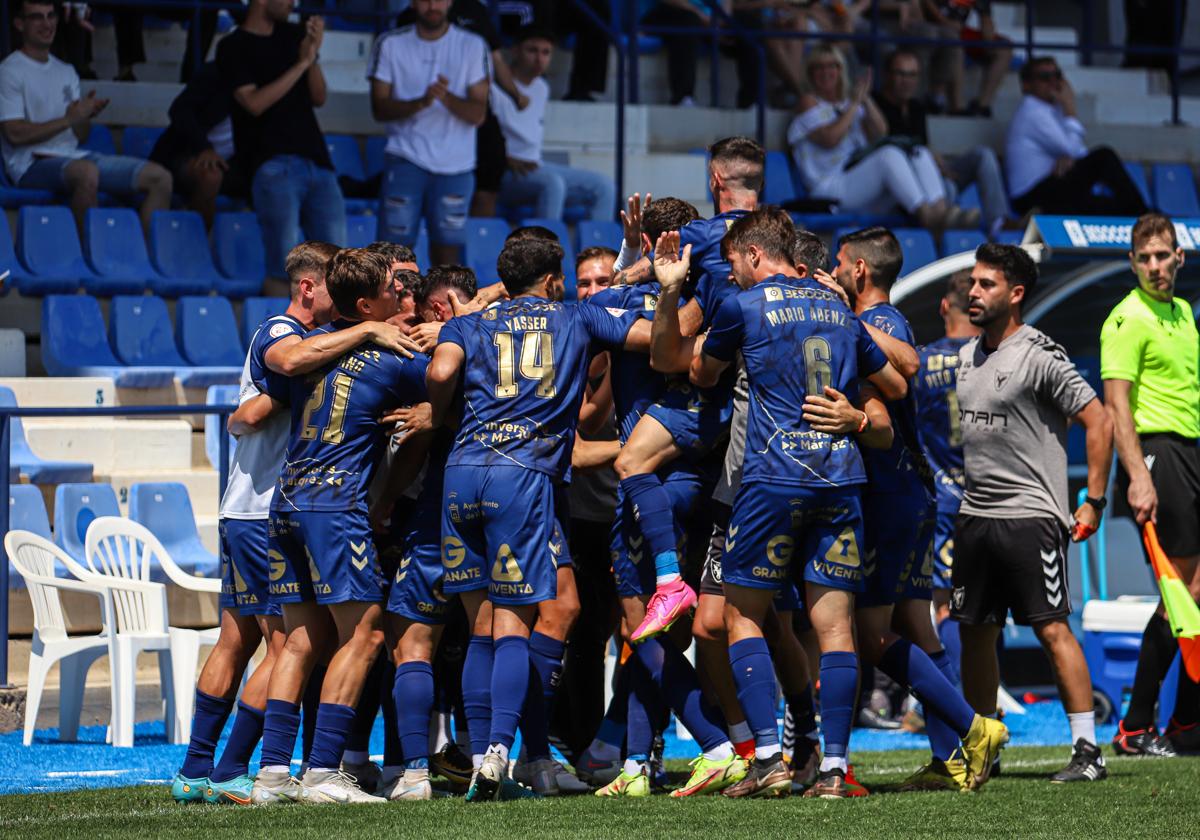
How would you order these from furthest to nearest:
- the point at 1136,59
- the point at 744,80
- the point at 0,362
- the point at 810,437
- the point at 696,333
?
the point at 1136,59 < the point at 744,80 < the point at 0,362 < the point at 696,333 < the point at 810,437

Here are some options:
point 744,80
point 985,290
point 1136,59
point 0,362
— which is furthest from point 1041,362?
point 1136,59

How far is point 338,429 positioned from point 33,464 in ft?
12.8

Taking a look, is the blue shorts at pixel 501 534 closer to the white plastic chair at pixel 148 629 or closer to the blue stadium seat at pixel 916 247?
the white plastic chair at pixel 148 629

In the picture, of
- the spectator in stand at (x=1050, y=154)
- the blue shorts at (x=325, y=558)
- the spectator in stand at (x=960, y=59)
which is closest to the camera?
the blue shorts at (x=325, y=558)

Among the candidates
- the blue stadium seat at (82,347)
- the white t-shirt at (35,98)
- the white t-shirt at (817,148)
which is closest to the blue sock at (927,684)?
the blue stadium seat at (82,347)

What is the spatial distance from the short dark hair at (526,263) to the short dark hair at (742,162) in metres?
0.77

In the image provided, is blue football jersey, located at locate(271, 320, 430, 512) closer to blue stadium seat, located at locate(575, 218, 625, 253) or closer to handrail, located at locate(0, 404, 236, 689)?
handrail, located at locate(0, 404, 236, 689)

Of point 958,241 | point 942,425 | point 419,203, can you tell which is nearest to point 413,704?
point 942,425

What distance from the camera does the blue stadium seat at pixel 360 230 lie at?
13266 mm

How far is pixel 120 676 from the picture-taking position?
905 cm

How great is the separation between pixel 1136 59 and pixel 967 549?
1378 cm

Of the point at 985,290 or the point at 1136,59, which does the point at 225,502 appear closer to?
the point at 985,290

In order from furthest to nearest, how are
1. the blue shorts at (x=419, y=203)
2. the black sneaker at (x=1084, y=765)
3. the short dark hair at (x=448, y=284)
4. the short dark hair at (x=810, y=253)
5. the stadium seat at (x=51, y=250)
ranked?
the blue shorts at (x=419, y=203) < the stadium seat at (x=51, y=250) < the short dark hair at (x=448, y=284) < the black sneaker at (x=1084, y=765) < the short dark hair at (x=810, y=253)

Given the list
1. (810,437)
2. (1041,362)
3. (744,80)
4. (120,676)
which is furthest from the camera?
(744,80)
